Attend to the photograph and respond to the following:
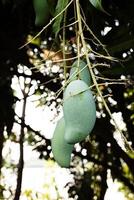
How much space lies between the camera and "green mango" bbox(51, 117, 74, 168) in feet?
1.41

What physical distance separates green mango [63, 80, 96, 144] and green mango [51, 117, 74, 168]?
2 centimetres

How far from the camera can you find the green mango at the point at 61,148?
1.41 feet

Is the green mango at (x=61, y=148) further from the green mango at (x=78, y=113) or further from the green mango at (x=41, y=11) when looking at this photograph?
the green mango at (x=41, y=11)

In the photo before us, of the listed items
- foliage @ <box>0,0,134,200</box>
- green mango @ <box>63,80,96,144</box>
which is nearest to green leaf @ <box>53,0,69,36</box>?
foliage @ <box>0,0,134,200</box>

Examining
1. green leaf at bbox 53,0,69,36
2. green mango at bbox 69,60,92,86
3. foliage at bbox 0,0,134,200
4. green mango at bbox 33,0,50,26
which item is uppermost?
foliage at bbox 0,0,134,200

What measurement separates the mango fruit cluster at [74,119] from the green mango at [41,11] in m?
0.13

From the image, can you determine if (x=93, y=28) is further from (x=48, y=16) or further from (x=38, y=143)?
(x=38, y=143)

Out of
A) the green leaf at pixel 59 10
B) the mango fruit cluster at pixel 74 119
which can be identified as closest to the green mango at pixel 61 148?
the mango fruit cluster at pixel 74 119

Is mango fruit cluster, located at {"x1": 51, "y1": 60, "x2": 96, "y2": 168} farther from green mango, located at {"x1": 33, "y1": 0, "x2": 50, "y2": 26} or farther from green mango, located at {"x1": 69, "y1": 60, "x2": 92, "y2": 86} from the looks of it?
green mango, located at {"x1": 33, "y1": 0, "x2": 50, "y2": 26}

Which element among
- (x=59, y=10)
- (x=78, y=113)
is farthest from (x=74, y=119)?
(x=59, y=10)

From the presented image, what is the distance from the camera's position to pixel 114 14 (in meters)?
0.81

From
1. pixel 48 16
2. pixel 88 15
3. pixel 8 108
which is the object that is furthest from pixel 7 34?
pixel 48 16

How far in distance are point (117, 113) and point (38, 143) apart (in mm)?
349

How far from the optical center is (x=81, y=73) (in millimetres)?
450
